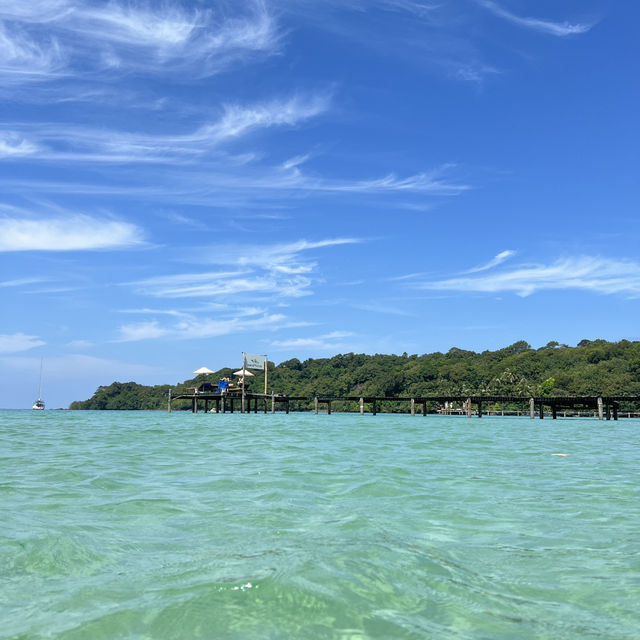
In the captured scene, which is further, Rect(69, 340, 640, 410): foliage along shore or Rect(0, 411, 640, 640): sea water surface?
Rect(69, 340, 640, 410): foliage along shore

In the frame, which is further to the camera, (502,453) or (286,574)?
(502,453)

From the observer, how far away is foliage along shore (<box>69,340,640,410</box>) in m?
127

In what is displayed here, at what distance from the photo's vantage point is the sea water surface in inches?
164

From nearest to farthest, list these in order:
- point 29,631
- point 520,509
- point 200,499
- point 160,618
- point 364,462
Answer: point 29,631 → point 160,618 → point 520,509 → point 200,499 → point 364,462

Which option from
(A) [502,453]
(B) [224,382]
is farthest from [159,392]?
(A) [502,453]

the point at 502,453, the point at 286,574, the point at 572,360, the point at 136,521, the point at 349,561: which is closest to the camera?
the point at 286,574

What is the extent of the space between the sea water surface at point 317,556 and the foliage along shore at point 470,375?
123 m

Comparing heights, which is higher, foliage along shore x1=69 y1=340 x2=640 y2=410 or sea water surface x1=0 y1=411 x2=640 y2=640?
foliage along shore x1=69 y1=340 x2=640 y2=410

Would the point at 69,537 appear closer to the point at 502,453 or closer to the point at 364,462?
the point at 364,462

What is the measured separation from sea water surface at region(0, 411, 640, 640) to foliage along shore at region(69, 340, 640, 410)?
123m

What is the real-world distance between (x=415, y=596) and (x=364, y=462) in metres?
9.90

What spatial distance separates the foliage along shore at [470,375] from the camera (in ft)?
415

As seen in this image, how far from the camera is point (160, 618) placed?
4.16 meters

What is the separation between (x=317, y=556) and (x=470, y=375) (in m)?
151
